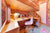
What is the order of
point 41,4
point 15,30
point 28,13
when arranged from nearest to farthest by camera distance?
point 15,30 → point 41,4 → point 28,13

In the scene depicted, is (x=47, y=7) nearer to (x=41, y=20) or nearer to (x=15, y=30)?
(x=41, y=20)

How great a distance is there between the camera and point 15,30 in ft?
3.38

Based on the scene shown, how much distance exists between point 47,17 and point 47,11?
0.41 meters

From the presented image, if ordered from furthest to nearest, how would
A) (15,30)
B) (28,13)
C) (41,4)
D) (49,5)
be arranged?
(28,13) < (41,4) < (49,5) < (15,30)

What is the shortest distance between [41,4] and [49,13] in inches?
38.1

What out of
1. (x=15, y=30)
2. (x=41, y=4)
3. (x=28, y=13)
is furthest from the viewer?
(x=28, y=13)

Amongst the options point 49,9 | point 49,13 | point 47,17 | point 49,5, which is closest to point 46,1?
point 49,5

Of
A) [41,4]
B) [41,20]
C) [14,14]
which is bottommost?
[41,20]

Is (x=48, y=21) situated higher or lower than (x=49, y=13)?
lower

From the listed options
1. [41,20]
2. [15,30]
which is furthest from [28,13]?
[15,30]

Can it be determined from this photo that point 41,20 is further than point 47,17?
Yes

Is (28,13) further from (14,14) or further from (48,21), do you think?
(48,21)

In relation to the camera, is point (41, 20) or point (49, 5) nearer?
point (49, 5)

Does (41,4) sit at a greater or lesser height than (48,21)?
greater
